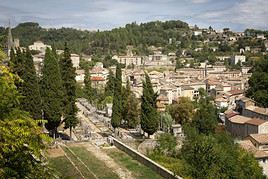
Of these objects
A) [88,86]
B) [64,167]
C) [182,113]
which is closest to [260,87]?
[182,113]

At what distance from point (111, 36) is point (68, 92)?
373 feet

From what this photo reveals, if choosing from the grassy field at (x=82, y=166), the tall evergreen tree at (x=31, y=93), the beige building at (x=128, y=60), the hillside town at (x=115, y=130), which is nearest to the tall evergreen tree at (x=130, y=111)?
the hillside town at (x=115, y=130)

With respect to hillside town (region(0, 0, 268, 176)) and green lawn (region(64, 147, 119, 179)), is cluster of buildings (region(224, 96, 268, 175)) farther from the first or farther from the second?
green lawn (region(64, 147, 119, 179))

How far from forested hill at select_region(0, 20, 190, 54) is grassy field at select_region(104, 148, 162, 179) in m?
100

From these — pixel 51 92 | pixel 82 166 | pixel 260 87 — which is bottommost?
pixel 82 166

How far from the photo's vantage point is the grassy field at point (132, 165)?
55.2 ft

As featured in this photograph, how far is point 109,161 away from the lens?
18.9 meters

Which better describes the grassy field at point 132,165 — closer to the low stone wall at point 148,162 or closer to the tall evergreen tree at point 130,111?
the low stone wall at point 148,162

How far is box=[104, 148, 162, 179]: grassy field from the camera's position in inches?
662

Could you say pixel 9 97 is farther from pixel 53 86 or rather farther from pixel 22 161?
pixel 53 86

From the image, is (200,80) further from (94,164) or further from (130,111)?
(94,164)

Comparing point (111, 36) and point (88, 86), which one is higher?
point (111, 36)

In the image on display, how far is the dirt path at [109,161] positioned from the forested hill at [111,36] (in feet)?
324

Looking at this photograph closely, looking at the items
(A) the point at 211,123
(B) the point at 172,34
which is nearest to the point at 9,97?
(A) the point at 211,123
